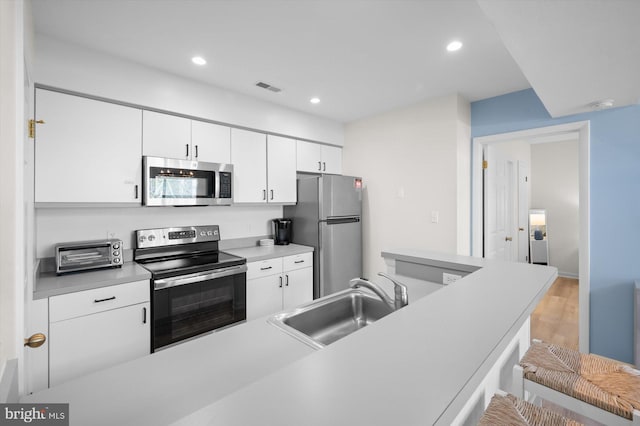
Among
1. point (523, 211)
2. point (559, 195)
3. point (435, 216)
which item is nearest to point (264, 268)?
point (435, 216)

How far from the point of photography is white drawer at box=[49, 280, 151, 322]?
1.70 meters

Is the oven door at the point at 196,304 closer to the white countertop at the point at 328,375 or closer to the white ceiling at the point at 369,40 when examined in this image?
the white countertop at the point at 328,375

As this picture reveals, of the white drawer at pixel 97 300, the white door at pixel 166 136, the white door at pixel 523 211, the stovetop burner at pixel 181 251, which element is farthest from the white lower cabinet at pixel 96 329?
the white door at pixel 523 211

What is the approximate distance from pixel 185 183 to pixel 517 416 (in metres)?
2.58

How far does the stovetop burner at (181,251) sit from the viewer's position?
2264mm

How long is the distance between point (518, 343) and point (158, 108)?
3.02 meters

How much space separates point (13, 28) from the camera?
0.84 meters

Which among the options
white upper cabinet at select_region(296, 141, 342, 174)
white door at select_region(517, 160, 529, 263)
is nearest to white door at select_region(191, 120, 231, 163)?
white upper cabinet at select_region(296, 141, 342, 174)

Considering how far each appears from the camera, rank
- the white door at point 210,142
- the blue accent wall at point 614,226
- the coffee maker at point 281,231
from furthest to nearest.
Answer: the coffee maker at point 281,231 < the white door at point 210,142 < the blue accent wall at point 614,226

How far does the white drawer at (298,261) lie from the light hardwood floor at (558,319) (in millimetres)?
2397

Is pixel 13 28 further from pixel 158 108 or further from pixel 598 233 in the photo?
pixel 598 233

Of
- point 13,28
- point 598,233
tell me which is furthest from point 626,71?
point 13,28

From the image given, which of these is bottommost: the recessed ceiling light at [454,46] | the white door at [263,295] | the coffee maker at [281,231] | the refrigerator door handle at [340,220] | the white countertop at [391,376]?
the white door at [263,295]

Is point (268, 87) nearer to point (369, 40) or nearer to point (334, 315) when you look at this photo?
point (369, 40)
